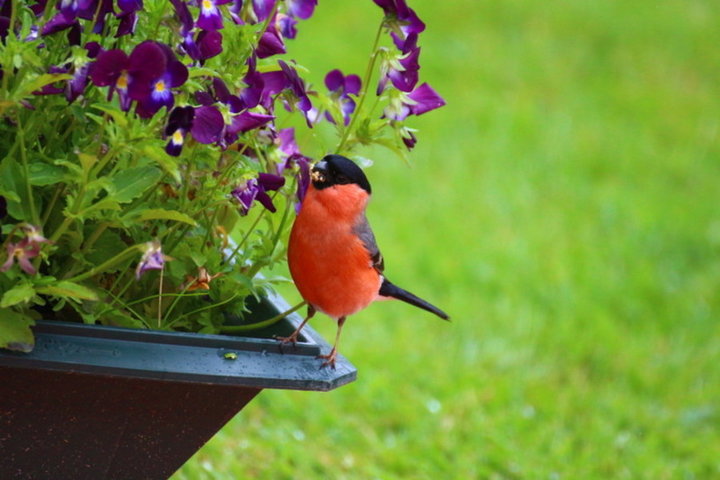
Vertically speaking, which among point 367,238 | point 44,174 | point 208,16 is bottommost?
point 367,238

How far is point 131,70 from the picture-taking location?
155 cm

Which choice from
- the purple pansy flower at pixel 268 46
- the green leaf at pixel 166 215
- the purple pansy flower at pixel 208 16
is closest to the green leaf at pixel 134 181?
the green leaf at pixel 166 215

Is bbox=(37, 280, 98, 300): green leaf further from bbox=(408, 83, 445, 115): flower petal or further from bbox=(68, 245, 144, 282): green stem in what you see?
bbox=(408, 83, 445, 115): flower petal

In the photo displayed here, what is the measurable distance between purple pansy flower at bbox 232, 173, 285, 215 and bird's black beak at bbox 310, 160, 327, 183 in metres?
0.08

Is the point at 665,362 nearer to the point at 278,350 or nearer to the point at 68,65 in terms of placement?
A: the point at 278,350

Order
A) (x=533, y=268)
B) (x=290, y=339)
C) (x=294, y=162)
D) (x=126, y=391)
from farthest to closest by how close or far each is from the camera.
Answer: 1. (x=533, y=268)
2. (x=294, y=162)
3. (x=290, y=339)
4. (x=126, y=391)

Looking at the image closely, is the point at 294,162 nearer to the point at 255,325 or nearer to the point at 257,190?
the point at 257,190

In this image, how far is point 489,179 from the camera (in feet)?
21.2

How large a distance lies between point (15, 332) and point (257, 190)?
1.64ft

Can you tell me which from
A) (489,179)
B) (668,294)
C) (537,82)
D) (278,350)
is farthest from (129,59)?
(537,82)

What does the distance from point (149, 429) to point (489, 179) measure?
481 centimetres

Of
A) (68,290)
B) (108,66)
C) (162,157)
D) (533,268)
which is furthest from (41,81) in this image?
(533,268)

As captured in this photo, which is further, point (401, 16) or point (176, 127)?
point (401, 16)

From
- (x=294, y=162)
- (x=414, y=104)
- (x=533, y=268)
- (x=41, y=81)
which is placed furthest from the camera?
(x=533, y=268)
